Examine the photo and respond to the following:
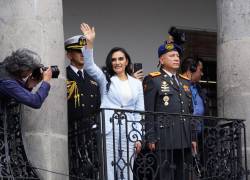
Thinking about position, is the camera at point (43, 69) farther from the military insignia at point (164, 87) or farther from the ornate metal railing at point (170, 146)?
the military insignia at point (164, 87)

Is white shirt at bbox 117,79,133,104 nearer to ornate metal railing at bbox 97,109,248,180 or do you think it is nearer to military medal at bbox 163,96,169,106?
ornate metal railing at bbox 97,109,248,180

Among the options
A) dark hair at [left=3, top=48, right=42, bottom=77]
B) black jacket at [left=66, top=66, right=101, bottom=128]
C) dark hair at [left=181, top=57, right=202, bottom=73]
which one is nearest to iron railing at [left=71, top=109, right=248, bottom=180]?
black jacket at [left=66, top=66, right=101, bottom=128]

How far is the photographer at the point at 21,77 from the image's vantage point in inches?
529

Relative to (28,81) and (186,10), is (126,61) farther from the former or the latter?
(186,10)

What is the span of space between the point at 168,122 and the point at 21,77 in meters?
2.06

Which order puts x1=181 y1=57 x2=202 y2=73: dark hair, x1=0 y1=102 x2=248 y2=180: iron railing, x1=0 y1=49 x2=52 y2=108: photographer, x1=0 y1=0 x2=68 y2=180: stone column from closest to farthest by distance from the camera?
1. x1=0 y1=49 x2=52 y2=108: photographer
2. x1=0 y1=102 x2=248 y2=180: iron railing
3. x1=0 y1=0 x2=68 y2=180: stone column
4. x1=181 y1=57 x2=202 y2=73: dark hair

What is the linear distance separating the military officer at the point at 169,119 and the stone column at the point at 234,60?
810 mm

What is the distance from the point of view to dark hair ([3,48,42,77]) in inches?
534

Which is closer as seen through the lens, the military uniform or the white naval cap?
the military uniform

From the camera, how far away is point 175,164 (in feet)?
48.7

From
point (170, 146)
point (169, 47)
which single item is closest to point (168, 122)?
point (170, 146)

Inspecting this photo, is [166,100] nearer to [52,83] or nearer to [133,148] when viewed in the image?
[133,148]

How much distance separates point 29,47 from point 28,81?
52 cm

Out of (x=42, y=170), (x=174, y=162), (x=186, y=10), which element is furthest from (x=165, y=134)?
(x=186, y=10)
